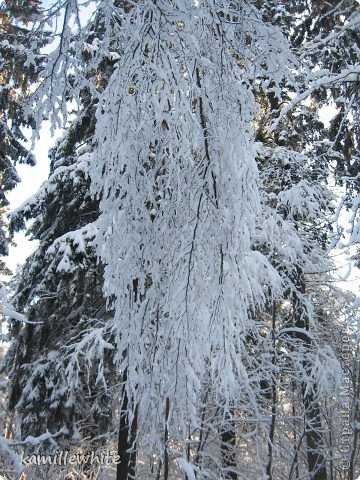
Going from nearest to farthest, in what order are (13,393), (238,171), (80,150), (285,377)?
(238,171) → (285,377) → (13,393) → (80,150)

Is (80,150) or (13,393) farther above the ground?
(80,150)

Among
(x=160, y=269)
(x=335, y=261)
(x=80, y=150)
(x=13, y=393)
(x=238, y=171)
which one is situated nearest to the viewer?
(x=238, y=171)

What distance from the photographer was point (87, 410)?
23.5 feet

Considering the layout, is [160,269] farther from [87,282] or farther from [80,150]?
[80,150]

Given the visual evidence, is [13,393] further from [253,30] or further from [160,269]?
[253,30]

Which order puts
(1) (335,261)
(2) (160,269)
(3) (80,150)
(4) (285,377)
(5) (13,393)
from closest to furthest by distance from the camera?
(2) (160,269), (4) (285,377), (1) (335,261), (5) (13,393), (3) (80,150)

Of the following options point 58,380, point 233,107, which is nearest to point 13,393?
point 58,380

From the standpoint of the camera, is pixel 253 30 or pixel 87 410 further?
pixel 87 410

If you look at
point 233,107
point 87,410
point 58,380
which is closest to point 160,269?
point 233,107

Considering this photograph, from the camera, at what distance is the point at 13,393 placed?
24.3ft

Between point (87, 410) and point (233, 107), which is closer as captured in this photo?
point (233, 107)

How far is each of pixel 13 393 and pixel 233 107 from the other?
744 cm

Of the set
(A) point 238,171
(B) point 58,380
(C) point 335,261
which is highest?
(C) point 335,261

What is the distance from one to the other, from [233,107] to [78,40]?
876mm
